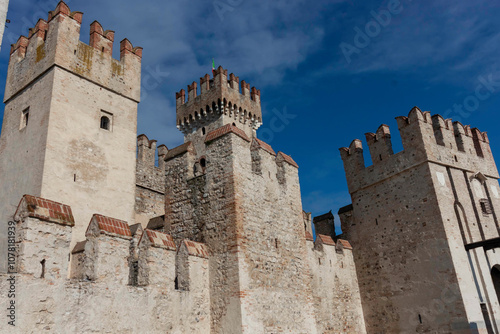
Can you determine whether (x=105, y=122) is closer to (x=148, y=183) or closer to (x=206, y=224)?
(x=148, y=183)

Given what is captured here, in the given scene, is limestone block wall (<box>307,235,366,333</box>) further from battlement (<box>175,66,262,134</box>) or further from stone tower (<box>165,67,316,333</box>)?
battlement (<box>175,66,262,134</box>)

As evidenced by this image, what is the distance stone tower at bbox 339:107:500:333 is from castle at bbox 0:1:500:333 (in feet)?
0.18

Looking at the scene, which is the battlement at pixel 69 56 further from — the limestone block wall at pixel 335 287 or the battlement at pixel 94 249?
the limestone block wall at pixel 335 287

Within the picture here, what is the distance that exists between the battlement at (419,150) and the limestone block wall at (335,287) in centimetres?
325

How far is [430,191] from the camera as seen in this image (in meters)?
15.5

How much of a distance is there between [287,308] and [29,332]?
6437 millimetres

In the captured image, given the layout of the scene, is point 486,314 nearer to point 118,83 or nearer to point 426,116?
point 426,116

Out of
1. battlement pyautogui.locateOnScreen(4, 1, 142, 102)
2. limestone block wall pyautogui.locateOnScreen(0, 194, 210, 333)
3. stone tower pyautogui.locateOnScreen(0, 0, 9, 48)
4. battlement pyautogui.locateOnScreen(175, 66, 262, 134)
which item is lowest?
limestone block wall pyautogui.locateOnScreen(0, 194, 210, 333)

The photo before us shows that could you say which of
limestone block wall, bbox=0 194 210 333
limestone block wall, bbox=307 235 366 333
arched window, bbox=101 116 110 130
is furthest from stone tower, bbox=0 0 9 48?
limestone block wall, bbox=307 235 366 333

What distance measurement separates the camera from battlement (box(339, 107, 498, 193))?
16422mm

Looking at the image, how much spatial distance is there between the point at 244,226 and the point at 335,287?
6.61 metres

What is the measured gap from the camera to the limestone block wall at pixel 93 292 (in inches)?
271

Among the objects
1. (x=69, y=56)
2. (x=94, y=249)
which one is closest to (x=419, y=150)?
(x=94, y=249)

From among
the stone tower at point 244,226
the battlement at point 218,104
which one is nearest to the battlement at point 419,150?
the stone tower at point 244,226
